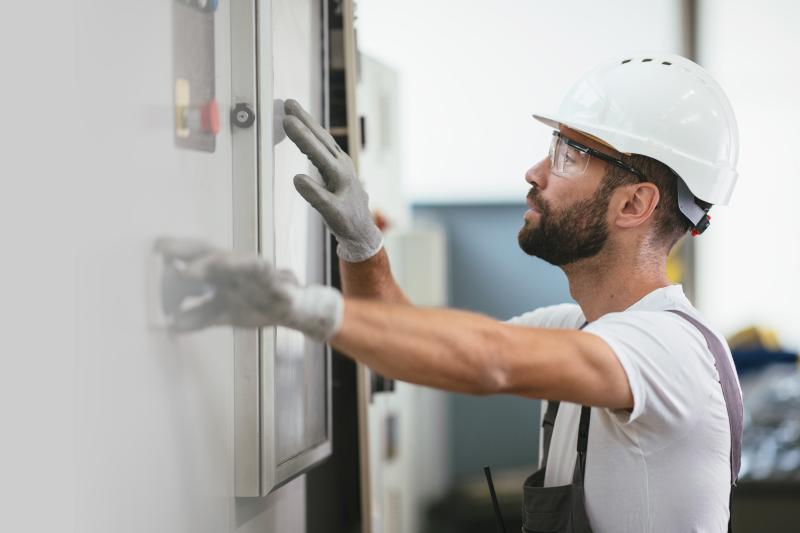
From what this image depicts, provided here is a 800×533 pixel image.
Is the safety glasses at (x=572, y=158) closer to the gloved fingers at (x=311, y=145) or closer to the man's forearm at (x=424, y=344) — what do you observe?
the gloved fingers at (x=311, y=145)

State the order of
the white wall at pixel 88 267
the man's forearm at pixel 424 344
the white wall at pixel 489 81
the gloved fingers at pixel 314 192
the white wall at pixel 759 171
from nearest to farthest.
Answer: the white wall at pixel 88 267
the man's forearm at pixel 424 344
the gloved fingers at pixel 314 192
the white wall at pixel 759 171
the white wall at pixel 489 81

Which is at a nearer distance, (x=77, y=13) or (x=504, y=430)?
(x=77, y=13)

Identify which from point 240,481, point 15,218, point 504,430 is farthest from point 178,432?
point 504,430

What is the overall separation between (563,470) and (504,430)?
3.17 meters

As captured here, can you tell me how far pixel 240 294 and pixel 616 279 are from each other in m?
0.80

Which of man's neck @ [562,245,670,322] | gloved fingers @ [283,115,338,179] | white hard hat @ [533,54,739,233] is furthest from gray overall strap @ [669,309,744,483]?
gloved fingers @ [283,115,338,179]

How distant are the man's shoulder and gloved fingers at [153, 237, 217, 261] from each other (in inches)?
34.1

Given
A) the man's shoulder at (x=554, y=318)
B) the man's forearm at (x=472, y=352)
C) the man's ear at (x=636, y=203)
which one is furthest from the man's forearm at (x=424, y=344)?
the man's shoulder at (x=554, y=318)

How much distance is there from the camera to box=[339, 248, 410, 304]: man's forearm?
1341 mm

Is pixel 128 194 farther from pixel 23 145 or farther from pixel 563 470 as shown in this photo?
pixel 563 470

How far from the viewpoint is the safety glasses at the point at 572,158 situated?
4.57ft

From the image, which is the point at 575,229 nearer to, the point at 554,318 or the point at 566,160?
the point at 566,160

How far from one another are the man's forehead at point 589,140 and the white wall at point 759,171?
3.14 metres

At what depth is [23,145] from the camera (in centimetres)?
66
